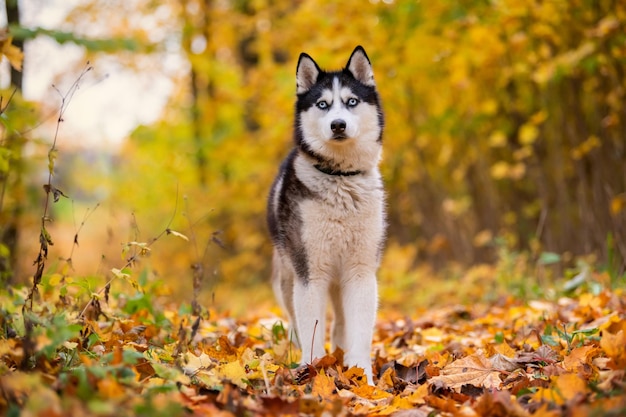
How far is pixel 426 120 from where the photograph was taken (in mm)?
9047

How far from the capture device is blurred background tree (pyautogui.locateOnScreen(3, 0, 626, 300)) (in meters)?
6.54

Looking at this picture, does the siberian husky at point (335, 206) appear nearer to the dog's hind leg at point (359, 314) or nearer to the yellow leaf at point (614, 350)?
the dog's hind leg at point (359, 314)

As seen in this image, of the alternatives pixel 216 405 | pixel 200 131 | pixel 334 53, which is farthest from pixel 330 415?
pixel 200 131

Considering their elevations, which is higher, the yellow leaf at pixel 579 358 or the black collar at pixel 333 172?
the black collar at pixel 333 172

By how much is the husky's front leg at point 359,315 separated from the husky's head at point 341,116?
0.72 meters

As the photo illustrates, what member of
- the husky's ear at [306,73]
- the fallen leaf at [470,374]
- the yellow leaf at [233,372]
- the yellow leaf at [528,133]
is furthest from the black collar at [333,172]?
the yellow leaf at [528,133]

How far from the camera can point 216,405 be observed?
2.43 metres

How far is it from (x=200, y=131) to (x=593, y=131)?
8.70m

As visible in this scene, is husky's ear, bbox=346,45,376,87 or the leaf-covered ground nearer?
the leaf-covered ground

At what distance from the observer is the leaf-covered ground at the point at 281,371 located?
7.33 feet

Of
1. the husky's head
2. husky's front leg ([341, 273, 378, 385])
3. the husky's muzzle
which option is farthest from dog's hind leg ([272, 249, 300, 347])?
the husky's muzzle

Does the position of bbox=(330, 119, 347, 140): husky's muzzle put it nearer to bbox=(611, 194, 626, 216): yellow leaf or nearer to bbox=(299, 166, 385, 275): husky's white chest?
bbox=(299, 166, 385, 275): husky's white chest

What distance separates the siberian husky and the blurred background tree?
0.58m

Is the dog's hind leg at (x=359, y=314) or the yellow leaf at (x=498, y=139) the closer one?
the dog's hind leg at (x=359, y=314)
